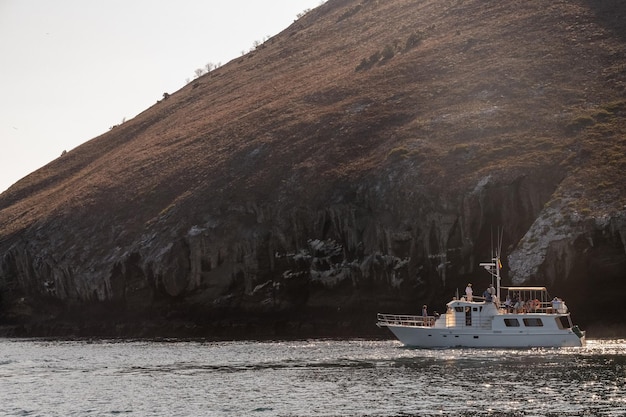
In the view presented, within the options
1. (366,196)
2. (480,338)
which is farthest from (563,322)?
(366,196)

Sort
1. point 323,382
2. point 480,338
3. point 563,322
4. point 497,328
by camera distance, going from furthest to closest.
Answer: point 480,338, point 563,322, point 497,328, point 323,382

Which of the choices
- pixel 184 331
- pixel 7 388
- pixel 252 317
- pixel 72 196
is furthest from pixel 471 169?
pixel 72 196

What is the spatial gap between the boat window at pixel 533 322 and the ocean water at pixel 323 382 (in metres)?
2.20

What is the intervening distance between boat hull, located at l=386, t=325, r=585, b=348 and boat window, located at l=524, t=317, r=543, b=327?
2.01 feet

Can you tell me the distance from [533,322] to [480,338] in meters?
4.11

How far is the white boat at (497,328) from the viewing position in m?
78.8

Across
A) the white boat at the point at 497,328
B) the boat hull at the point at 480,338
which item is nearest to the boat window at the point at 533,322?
the white boat at the point at 497,328

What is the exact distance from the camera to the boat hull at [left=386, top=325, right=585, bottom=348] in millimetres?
78688

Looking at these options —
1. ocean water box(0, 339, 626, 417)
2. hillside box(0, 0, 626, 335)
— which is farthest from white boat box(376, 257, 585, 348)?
hillside box(0, 0, 626, 335)

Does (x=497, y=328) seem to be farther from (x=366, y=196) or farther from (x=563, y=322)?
(x=366, y=196)

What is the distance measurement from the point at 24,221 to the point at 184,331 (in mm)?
53967

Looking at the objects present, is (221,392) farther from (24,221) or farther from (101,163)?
(101,163)

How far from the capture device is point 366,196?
11300 centimetres

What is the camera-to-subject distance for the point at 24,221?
156 m
